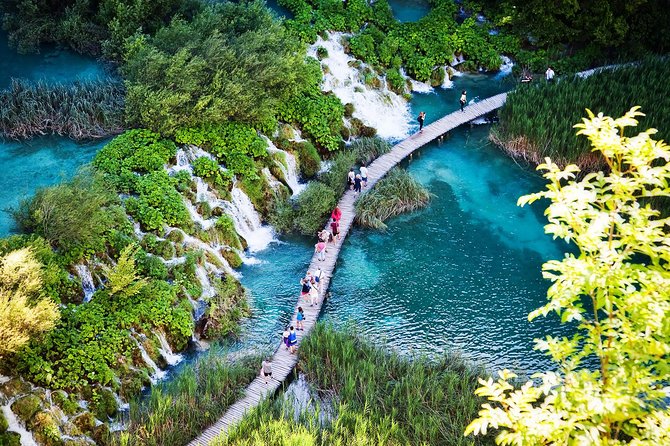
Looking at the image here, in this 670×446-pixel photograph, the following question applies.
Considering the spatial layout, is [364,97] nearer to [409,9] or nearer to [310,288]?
[409,9]

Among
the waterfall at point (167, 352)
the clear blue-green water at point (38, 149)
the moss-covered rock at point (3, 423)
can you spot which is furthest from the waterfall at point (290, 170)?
the moss-covered rock at point (3, 423)

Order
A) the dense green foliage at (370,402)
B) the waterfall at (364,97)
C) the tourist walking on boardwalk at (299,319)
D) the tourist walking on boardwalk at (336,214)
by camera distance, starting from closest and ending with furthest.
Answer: the dense green foliage at (370,402), the tourist walking on boardwalk at (299,319), the tourist walking on boardwalk at (336,214), the waterfall at (364,97)

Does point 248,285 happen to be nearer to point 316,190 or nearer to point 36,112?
point 316,190

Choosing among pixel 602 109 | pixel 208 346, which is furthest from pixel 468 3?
pixel 208 346

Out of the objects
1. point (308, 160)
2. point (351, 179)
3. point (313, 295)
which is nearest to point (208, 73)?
point (308, 160)

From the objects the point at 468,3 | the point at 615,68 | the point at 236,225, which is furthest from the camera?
the point at 468,3

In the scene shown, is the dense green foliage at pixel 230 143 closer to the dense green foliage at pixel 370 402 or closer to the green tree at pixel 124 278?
the green tree at pixel 124 278
